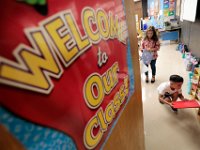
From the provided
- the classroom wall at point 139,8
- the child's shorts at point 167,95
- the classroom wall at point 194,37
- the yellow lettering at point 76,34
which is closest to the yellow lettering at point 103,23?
the yellow lettering at point 76,34

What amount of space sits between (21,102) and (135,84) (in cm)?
92

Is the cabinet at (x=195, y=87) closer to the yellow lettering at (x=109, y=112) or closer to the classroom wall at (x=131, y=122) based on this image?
the classroom wall at (x=131, y=122)

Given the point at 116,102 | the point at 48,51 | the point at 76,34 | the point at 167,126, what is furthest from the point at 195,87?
the point at 48,51

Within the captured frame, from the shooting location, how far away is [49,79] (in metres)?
0.46

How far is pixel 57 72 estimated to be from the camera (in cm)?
48

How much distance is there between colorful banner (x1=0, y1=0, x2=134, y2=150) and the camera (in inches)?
14.6

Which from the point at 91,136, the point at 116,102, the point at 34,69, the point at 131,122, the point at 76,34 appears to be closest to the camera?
the point at 34,69

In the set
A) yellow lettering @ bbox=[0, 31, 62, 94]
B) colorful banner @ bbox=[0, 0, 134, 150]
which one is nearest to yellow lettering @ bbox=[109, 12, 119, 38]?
colorful banner @ bbox=[0, 0, 134, 150]

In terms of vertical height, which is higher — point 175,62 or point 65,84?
point 65,84

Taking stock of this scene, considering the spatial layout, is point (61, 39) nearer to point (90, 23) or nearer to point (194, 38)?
point (90, 23)

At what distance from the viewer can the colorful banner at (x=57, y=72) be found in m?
0.37

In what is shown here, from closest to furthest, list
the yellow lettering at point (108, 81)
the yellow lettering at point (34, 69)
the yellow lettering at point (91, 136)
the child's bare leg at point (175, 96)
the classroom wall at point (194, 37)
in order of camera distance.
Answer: the yellow lettering at point (34, 69) < the yellow lettering at point (91, 136) < the yellow lettering at point (108, 81) < the child's bare leg at point (175, 96) < the classroom wall at point (194, 37)

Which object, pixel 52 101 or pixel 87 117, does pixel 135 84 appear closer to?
pixel 87 117

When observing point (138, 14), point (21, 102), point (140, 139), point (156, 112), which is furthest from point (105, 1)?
point (138, 14)
